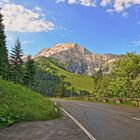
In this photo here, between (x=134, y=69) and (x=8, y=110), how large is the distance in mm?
36479

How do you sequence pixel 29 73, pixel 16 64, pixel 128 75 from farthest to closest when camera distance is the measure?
pixel 29 73 → pixel 16 64 → pixel 128 75

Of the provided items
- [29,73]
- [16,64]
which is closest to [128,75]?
[16,64]

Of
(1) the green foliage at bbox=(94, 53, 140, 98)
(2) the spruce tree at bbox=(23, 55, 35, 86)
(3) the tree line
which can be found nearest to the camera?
(1) the green foliage at bbox=(94, 53, 140, 98)

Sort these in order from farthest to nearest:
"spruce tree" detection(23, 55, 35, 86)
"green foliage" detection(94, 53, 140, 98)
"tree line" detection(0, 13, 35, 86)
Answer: "spruce tree" detection(23, 55, 35, 86)
"tree line" detection(0, 13, 35, 86)
"green foliage" detection(94, 53, 140, 98)

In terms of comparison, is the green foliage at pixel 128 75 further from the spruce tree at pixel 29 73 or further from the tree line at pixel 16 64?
the spruce tree at pixel 29 73

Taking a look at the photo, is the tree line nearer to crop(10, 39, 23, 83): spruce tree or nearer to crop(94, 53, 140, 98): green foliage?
crop(10, 39, 23, 83): spruce tree

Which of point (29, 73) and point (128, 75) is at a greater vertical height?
point (29, 73)

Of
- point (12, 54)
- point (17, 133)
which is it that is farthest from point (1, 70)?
point (17, 133)

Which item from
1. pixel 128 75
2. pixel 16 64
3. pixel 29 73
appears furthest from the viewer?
pixel 29 73

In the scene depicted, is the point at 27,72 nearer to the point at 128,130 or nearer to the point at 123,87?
the point at 123,87

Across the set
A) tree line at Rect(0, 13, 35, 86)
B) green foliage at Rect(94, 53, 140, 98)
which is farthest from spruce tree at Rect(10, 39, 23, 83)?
green foliage at Rect(94, 53, 140, 98)

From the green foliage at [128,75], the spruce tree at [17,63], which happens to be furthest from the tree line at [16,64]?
the green foliage at [128,75]

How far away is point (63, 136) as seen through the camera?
11391 millimetres

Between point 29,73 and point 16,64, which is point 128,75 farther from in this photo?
point 29,73
